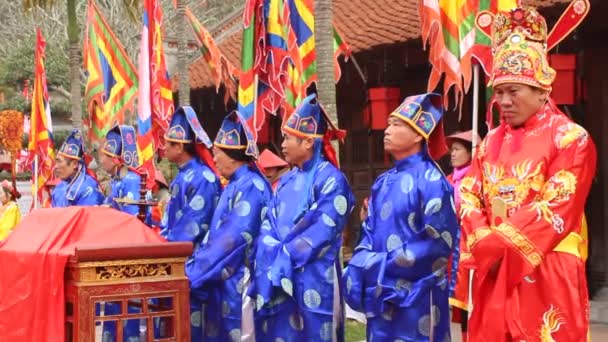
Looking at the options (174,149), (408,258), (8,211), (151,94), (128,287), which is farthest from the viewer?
(8,211)

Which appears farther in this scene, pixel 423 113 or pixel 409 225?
pixel 423 113

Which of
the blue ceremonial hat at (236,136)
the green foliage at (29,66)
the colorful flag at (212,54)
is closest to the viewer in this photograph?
the blue ceremonial hat at (236,136)

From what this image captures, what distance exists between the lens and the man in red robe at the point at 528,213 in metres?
4.10

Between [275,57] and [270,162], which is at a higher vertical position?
[275,57]

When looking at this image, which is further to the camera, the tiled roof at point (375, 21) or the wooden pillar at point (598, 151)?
the tiled roof at point (375, 21)

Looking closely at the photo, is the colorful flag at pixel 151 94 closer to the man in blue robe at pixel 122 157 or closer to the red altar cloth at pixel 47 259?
the man in blue robe at pixel 122 157

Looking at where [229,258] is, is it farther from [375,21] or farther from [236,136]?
[375,21]

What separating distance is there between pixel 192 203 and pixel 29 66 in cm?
2076

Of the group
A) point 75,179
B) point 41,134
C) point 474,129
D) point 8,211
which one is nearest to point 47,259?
point 474,129

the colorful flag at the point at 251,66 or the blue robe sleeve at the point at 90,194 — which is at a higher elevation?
the colorful flag at the point at 251,66

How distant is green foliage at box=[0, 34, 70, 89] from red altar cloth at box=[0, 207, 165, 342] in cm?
1981

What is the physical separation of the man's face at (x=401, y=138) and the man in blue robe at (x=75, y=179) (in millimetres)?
4723

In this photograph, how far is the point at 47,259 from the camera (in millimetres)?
5555

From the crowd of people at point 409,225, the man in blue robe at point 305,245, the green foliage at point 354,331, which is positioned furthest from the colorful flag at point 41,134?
the man in blue robe at point 305,245
